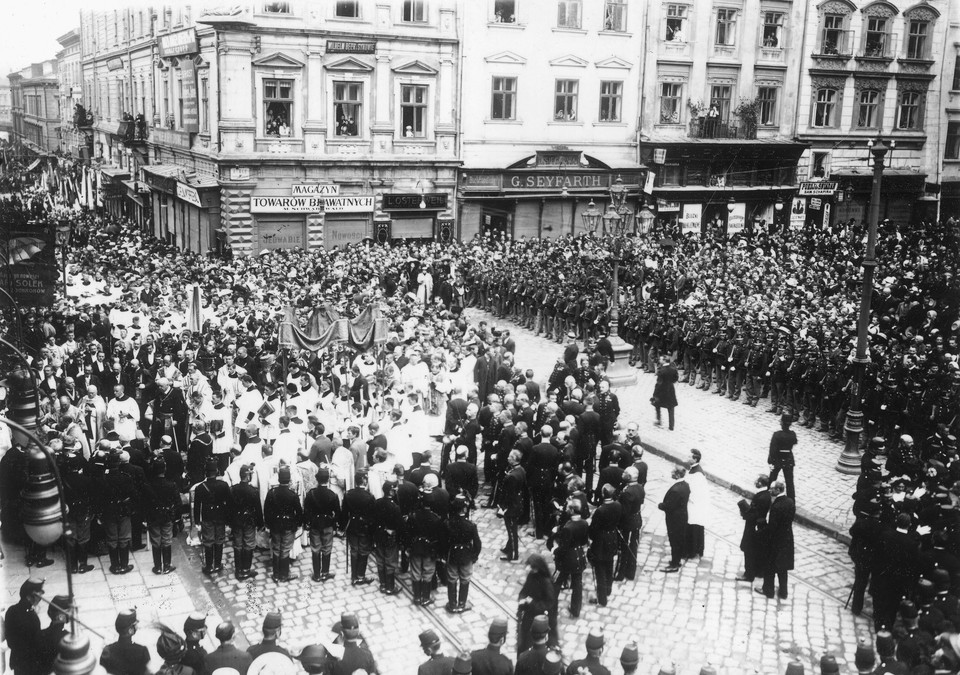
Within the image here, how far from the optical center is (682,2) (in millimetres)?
38375

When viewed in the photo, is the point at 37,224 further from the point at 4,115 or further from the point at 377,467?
the point at 4,115

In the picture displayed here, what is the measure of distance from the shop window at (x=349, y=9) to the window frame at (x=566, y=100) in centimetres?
922

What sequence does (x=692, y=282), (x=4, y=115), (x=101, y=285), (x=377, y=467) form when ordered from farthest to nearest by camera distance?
(x=4, y=115) → (x=692, y=282) → (x=101, y=285) → (x=377, y=467)

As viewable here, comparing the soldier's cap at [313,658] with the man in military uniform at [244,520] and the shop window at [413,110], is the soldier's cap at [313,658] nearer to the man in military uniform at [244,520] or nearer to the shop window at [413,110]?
the man in military uniform at [244,520]

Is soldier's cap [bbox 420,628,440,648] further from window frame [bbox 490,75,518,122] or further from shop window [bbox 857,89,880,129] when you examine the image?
shop window [bbox 857,89,880,129]

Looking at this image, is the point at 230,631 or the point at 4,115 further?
the point at 4,115

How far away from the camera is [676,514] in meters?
12.0

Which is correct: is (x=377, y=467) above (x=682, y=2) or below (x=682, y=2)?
below

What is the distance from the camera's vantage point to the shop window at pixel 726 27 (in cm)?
3881

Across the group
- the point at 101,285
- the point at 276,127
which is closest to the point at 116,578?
the point at 101,285

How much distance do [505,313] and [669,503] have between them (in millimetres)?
17467

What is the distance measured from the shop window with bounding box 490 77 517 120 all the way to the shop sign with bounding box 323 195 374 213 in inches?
264

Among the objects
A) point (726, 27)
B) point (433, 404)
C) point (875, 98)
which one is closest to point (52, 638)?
point (433, 404)

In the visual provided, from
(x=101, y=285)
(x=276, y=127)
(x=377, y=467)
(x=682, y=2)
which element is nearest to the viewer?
(x=377, y=467)
